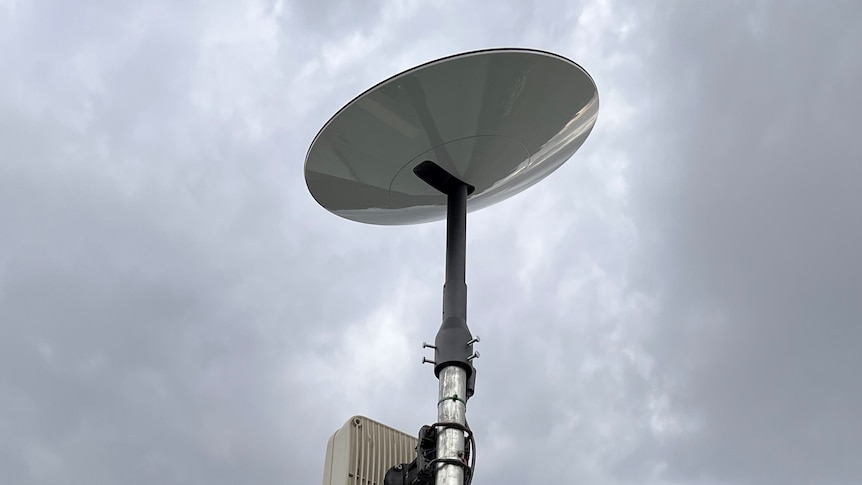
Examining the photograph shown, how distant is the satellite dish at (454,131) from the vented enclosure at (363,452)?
2.81 m

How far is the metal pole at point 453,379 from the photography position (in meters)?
8.05

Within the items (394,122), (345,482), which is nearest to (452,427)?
(345,482)

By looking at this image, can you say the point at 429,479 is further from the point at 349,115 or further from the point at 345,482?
the point at 349,115

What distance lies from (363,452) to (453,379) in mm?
2188

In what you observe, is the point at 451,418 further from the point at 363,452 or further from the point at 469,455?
the point at 363,452

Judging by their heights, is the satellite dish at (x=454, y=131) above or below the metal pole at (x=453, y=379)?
above

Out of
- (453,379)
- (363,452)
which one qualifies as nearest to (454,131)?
(453,379)

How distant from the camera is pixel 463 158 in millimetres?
10164

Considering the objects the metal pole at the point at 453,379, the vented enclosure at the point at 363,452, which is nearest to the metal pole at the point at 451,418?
the metal pole at the point at 453,379

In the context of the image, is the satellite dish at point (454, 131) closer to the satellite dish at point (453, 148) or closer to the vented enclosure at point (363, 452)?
the satellite dish at point (453, 148)

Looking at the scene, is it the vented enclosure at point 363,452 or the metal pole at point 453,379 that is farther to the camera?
the vented enclosure at point 363,452

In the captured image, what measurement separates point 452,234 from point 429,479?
8.81 feet

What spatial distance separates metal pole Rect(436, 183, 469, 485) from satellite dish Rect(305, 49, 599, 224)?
2.73 feet

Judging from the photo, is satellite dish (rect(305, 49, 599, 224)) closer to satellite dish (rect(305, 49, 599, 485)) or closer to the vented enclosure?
satellite dish (rect(305, 49, 599, 485))
